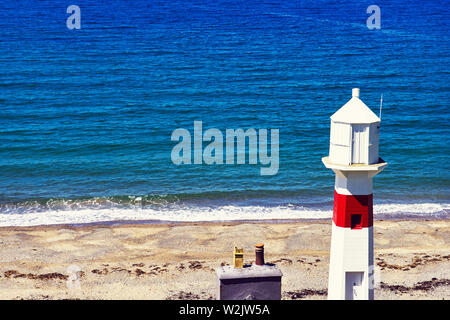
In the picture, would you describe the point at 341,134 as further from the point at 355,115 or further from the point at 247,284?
the point at 247,284

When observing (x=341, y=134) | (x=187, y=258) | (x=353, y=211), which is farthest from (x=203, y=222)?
(x=341, y=134)

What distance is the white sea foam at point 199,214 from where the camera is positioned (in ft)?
124

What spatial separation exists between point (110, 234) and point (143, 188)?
31.3 ft

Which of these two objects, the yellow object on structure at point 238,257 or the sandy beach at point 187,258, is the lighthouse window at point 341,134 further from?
the sandy beach at point 187,258

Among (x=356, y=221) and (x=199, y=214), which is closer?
(x=356, y=221)

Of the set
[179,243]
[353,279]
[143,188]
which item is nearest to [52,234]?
[179,243]

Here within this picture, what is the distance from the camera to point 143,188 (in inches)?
1725

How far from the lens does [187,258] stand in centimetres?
3072
